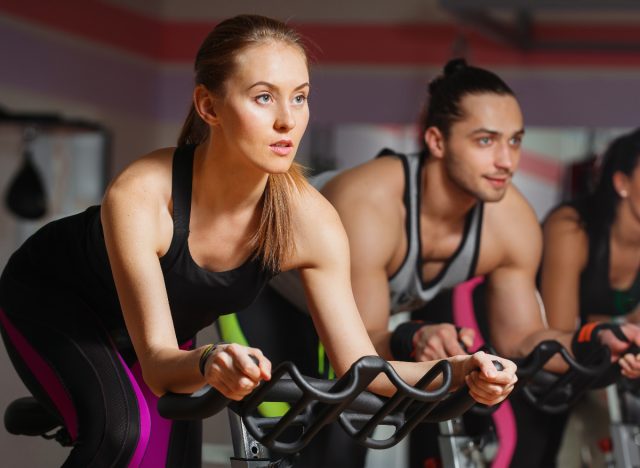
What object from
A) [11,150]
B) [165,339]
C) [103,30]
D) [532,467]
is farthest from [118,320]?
[103,30]

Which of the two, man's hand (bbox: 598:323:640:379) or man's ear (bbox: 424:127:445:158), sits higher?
man's ear (bbox: 424:127:445:158)

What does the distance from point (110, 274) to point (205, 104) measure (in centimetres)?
29

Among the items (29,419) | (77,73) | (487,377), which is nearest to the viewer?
(487,377)

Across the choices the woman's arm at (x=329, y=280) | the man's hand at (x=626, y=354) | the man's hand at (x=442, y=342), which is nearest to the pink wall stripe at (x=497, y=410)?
the man's hand at (x=626, y=354)

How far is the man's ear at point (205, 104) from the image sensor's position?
159cm

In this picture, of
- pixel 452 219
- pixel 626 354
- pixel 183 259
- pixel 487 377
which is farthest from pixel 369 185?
pixel 487 377

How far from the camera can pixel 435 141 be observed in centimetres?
226

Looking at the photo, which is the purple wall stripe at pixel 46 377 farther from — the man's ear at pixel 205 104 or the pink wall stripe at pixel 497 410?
the pink wall stripe at pixel 497 410

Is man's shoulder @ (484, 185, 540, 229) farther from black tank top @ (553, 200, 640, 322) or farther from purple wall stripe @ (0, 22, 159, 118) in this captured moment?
purple wall stripe @ (0, 22, 159, 118)

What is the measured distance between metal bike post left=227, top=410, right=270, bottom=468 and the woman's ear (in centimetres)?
154

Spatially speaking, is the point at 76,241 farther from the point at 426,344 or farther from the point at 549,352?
the point at 549,352

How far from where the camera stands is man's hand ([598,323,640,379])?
6.49 ft

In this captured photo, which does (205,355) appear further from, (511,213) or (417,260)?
(511,213)

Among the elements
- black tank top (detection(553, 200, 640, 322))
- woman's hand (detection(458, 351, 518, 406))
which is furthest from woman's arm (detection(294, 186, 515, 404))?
black tank top (detection(553, 200, 640, 322))
